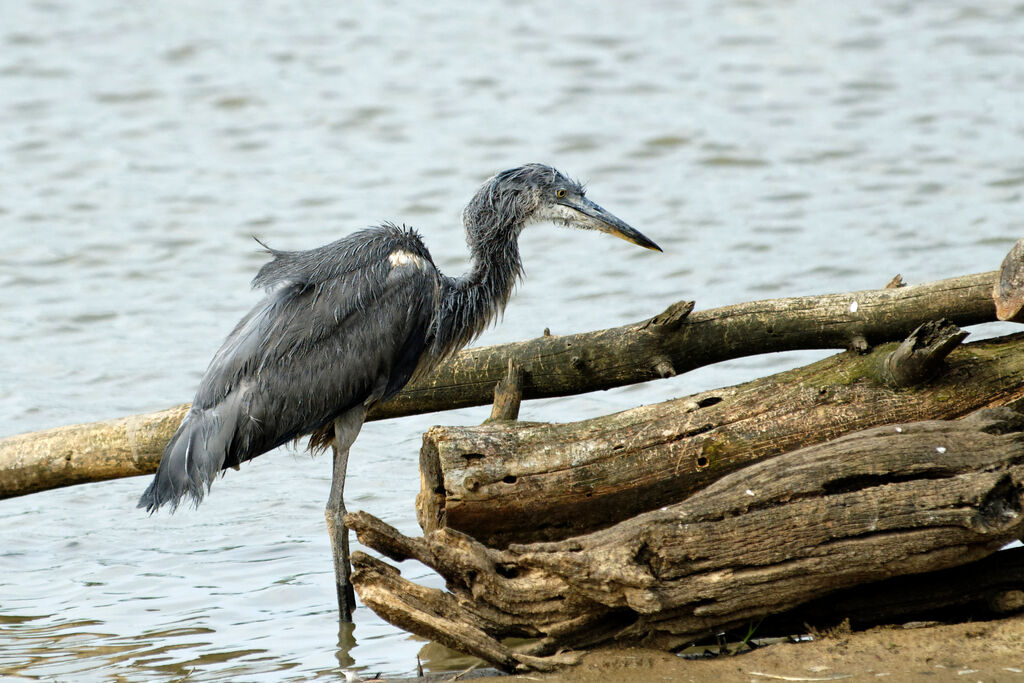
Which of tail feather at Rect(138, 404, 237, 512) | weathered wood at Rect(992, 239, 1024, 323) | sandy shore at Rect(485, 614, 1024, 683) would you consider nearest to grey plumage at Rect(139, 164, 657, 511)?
tail feather at Rect(138, 404, 237, 512)

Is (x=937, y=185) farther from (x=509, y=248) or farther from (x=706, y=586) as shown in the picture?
(x=706, y=586)

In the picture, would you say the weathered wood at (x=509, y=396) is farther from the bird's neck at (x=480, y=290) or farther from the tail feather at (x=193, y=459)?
the tail feather at (x=193, y=459)

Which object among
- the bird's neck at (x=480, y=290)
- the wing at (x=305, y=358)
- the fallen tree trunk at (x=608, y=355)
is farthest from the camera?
the bird's neck at (x=480, y=290)

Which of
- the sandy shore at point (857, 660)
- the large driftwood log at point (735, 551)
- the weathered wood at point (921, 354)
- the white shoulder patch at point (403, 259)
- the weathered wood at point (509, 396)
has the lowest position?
the sandy shore at point (857, 660)

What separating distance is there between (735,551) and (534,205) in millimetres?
2387

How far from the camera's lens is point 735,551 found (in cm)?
445

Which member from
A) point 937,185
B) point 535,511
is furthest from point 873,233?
point 535,511

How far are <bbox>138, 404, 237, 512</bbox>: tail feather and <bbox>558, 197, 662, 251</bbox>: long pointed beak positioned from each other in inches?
76.2

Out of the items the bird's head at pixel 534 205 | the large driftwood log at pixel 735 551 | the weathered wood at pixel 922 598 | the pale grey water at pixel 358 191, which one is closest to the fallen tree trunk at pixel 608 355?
the bird's head at pixel 534 205

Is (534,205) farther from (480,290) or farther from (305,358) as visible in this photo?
(305,358)

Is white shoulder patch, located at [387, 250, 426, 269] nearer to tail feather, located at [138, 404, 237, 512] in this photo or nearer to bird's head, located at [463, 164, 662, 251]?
bird's head, located at [463, 164, 662, 251]

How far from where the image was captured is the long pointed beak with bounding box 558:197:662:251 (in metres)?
6.32

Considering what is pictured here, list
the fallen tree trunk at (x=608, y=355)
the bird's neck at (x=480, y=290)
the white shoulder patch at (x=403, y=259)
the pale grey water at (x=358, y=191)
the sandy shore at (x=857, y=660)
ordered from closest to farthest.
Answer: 1. the sandy shore at (x=857, y=660)
2. the fallen tree trunk at (x=608, y=355)
3. the white shoulder patch at (x=403, y=259)
4. the bird's neck at (x=480, y=290)
5. the pale grey water at (x=358, y=191)

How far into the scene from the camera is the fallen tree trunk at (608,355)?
18.2 feet
